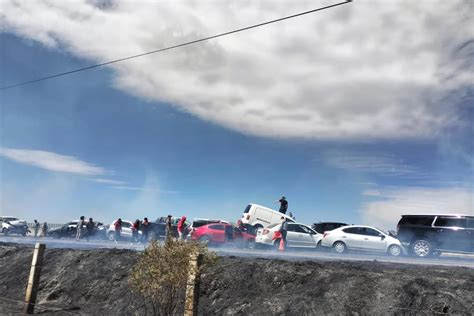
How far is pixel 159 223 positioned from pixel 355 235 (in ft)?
44.1

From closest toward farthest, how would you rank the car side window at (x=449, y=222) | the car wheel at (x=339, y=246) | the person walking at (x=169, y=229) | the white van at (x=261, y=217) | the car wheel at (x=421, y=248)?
the person walking at (x=169, y=229), the car side window at (x=449, y=222), the car wheel at (x=421, y=248), the car wheel at (x=339, y=246), the white van at (x=261, y=217)

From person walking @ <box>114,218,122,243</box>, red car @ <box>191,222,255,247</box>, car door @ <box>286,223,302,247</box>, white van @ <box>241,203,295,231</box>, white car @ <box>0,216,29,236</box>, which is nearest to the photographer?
car door @ <box>286,223,302,247</box>

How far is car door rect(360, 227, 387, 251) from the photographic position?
19.6m

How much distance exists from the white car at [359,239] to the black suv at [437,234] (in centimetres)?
147

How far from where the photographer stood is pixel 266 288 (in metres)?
9.35

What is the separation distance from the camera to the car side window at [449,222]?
1706 cm

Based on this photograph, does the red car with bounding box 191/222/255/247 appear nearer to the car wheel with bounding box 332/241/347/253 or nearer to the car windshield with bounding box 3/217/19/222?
the car wheel with bounding box 332/241/347/253

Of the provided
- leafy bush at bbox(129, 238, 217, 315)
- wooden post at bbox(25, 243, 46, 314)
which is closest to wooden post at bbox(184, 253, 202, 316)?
leafy bush at bbox(129, 238, 217, 315)

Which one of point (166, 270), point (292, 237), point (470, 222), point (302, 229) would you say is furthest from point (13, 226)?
point (470, 222)

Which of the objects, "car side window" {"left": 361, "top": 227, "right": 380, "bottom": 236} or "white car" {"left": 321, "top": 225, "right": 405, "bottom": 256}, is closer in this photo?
"white car" {"left": 321, "top": 225, "right": 405, "bottom": 256}

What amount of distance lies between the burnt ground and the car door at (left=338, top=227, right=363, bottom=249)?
30.0 ft

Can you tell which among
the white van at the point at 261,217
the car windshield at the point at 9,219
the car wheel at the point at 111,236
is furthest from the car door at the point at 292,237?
the car windshield at the point at 9,219

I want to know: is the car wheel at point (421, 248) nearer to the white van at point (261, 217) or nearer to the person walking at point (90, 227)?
the white van at point (261, 217)

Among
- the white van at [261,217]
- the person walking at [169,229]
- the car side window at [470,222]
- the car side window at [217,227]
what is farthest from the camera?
the white van at [261,217]
